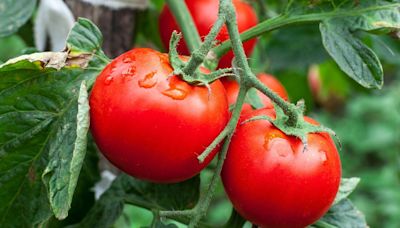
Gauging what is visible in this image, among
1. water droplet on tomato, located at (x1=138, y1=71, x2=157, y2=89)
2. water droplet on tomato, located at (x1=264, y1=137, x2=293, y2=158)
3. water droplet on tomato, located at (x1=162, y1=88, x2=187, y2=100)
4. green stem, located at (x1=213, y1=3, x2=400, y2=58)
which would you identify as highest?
water droplet on tomato, located at (x1=138, y1=71, x2=157, y2=89)

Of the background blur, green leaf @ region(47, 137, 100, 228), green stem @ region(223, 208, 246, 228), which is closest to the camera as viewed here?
green stem @ region(223, 208, 246, 228)

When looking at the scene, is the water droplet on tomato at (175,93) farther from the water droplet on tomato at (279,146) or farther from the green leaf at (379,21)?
the green leaf at (379,21)

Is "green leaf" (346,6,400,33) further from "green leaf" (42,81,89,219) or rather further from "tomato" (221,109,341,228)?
"green leaf" (42,81,89,219)

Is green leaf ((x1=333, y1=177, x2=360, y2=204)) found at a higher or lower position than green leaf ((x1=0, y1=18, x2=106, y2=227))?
lower

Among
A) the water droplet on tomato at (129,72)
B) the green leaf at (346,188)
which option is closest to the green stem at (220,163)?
the water droplet on tomato at (129,72)

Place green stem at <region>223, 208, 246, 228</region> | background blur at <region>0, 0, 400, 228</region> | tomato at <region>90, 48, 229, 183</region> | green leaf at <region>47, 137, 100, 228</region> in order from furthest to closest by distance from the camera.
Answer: background blur at <region>0, 0, 400, 228</region> < green leaf at <region>47, 137, 100, 228</region> < green stem at <region>223, 208, 246, 228</region> < tomato at <region>90, 48, 229, 183</region>

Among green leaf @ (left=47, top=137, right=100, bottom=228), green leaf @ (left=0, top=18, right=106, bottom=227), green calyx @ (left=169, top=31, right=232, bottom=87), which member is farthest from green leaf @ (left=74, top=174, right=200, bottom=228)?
green calyx @ (left=169, top=31, right=232, bottom=87)

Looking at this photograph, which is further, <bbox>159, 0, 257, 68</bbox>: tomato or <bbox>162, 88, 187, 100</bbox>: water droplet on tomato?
<bbox>159, 0, 257, 68</bbox>: tomato

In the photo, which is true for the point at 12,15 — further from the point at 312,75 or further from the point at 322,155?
the point at 312,75
